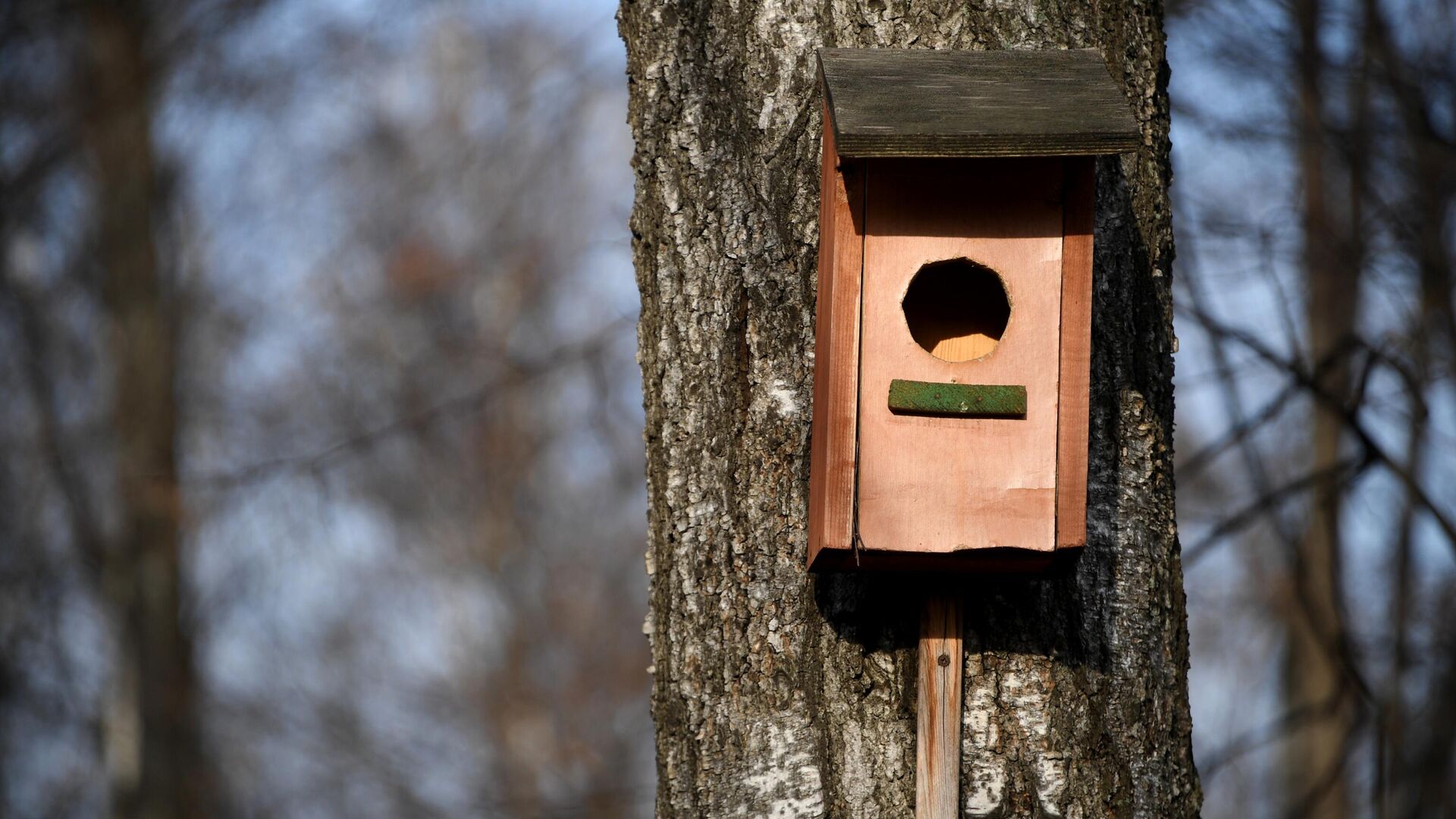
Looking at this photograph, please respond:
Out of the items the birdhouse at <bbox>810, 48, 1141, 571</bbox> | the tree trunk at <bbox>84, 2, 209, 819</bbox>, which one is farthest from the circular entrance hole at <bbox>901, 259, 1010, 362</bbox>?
the tree trunk at <bbox>84, 2, 209, 819</bbox>

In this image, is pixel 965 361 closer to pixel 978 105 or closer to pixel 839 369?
pixel 839 369

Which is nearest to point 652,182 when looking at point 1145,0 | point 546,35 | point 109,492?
point 1145,0

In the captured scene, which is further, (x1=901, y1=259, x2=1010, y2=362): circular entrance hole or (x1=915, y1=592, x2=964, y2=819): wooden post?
(x1=901, y1=259, x2=1010, y2=362): circular entrance hole

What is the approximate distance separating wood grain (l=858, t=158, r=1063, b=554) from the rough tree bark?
0.19m

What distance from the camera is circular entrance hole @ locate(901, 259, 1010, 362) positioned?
1.87m

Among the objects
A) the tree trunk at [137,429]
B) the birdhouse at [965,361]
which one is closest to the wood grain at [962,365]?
the birdhouse at [965,361]

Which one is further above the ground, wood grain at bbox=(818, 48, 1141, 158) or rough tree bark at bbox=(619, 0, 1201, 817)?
wood grain at bbox=(818, 48, 1141, 158)

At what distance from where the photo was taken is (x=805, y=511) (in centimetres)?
187

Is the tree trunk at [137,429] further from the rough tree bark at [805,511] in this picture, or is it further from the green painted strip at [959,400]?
the green painted strip at [959,400]

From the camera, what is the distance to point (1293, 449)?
8328 mm

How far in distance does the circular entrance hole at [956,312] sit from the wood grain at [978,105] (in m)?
0.28

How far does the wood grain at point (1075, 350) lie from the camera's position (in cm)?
166

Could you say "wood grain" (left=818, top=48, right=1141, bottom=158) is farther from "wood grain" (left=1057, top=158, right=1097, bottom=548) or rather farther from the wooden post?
the wooden post

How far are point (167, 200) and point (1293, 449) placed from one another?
24.8 ft
